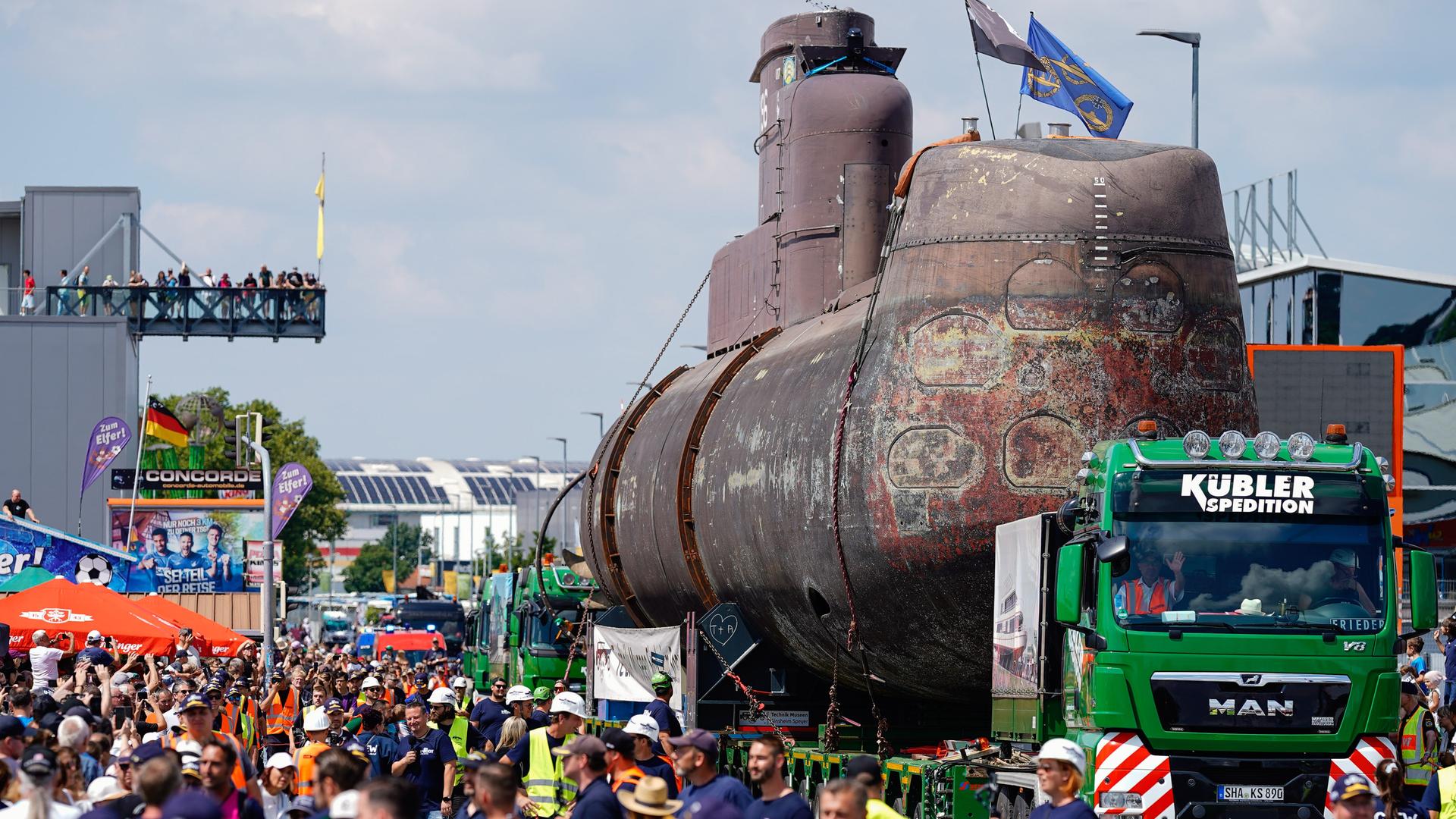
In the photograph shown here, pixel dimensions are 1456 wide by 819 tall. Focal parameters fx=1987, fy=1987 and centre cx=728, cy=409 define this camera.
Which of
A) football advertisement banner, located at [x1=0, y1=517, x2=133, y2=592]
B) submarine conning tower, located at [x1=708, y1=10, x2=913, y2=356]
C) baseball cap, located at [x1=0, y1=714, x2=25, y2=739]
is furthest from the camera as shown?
football advertisement banner, located at [x1=0, y1=517, x2=133, y2=592]

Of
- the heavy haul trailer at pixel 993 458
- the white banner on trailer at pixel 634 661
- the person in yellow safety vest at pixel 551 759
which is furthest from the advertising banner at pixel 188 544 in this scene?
the person in yellow safety vest at pixel 551 759

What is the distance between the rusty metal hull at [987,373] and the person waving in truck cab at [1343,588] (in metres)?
1.97

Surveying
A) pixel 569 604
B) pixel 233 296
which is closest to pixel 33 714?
pixel 569 604

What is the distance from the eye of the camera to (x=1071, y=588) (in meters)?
12.7

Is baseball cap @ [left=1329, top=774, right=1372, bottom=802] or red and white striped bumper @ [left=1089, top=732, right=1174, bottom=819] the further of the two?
red and white striped bumper @ [left=1089, top=732, right=1174, bottom=819]

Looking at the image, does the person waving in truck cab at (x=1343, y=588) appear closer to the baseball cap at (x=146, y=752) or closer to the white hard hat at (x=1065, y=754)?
the white hard hat at (x=1065, y=754)

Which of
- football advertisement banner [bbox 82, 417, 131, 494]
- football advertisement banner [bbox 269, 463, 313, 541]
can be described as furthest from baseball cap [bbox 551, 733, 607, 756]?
football advertisement banner [bbox 82, 417, 131, 494]

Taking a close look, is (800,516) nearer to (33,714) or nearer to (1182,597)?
(1182,597)

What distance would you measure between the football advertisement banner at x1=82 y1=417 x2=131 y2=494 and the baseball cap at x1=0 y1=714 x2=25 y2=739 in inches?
1196

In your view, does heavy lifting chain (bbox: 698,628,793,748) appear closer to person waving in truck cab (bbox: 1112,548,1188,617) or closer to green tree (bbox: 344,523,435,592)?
person waving in truck cab (bbox: 1112,548,1188,617)

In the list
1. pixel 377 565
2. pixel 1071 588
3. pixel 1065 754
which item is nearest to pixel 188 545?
pixel 1071 588

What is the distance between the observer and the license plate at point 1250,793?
12.5 m

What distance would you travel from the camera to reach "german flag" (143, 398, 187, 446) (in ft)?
173

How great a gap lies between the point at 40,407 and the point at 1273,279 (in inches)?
1267
